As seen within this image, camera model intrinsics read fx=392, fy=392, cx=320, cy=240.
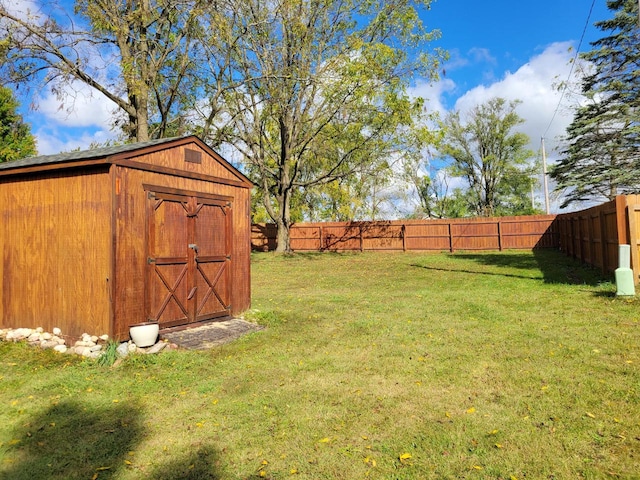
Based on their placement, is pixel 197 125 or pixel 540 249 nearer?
pixel 197 125

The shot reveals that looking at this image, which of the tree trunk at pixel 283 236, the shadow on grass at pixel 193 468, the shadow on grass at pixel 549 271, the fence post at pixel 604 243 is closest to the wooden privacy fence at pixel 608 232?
the fence post at pixel 604 243

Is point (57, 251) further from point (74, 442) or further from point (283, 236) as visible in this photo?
point (283, 236)

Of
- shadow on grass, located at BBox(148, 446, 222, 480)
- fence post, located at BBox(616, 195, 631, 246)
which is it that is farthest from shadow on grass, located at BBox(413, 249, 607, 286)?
shadow on grass, located at BBox(148, 446, 222, 480)

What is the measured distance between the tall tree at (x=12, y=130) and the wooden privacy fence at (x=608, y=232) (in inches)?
1207

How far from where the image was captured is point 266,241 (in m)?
26.4

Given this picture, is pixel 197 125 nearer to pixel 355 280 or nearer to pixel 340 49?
pixel 340 49

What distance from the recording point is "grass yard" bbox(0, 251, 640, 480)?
287 centimetres

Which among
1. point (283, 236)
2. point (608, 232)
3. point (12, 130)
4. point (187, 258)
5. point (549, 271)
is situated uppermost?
point (12, 130)

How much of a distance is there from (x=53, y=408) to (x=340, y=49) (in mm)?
19452

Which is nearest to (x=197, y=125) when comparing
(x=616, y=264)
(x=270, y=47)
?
(x=270, y=47)

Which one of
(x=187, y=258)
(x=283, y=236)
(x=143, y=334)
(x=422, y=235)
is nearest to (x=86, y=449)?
(x=143, y=334)

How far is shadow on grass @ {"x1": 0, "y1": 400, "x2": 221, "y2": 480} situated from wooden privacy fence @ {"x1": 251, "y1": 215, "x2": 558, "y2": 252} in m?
21.4

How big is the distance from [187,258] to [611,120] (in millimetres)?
12954

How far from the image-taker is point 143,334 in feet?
18.2
